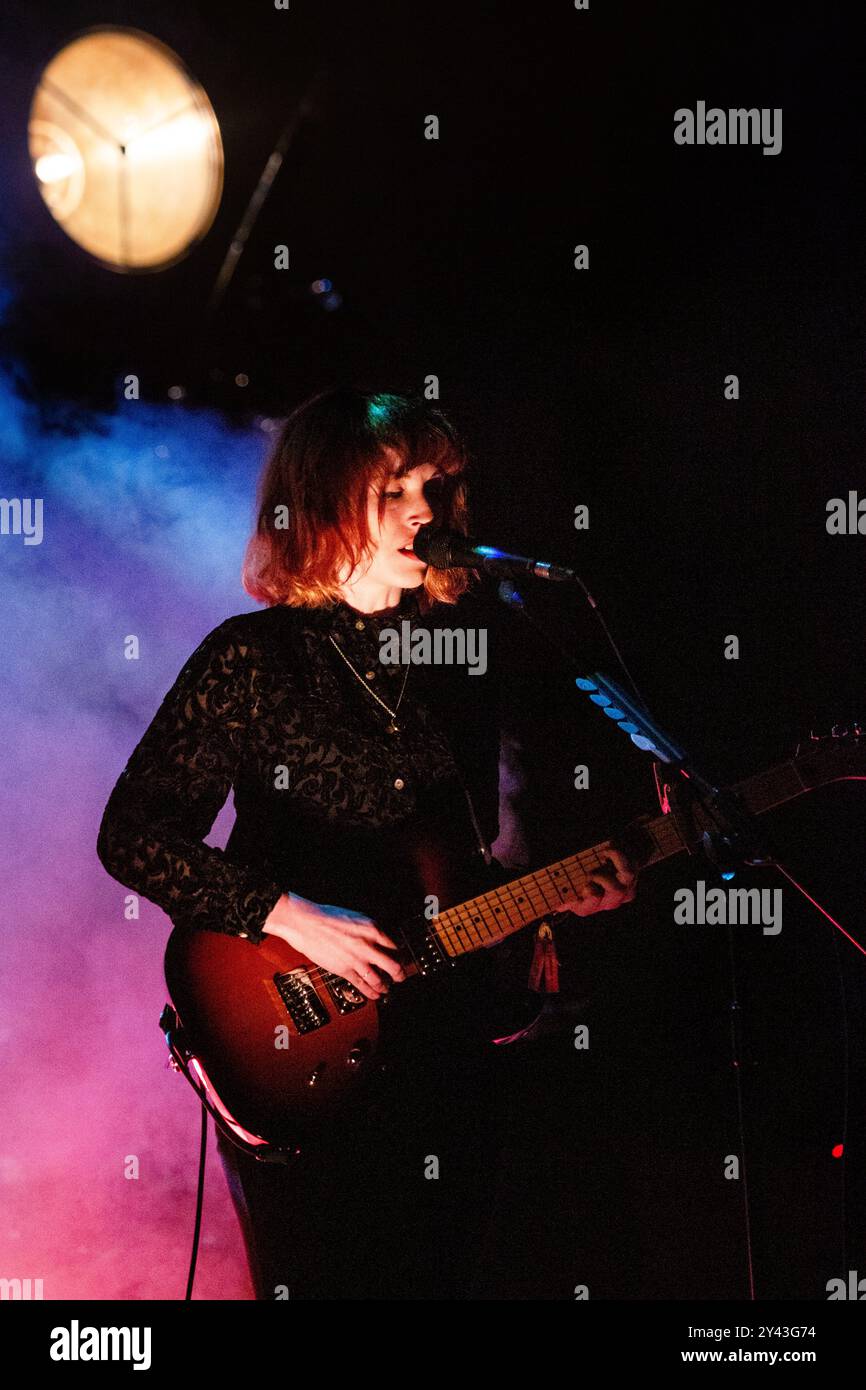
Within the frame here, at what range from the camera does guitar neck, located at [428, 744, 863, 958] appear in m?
2.25

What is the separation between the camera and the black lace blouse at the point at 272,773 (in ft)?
6.98

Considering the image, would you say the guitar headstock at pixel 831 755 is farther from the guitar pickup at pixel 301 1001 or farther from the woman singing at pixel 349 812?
the guitar pickup at pixel 301 1001

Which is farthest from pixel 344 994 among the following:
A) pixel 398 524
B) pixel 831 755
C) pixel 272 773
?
pixel 831 755

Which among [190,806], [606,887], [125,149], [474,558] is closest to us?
[474,558]

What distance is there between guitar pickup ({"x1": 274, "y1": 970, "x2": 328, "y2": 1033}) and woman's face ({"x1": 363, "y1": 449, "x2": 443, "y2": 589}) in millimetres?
885

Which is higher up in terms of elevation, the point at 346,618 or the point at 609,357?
the point at 609,357

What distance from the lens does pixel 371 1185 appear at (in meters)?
2.11

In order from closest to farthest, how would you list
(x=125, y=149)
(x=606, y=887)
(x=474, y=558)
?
(x=474, y=558), (x=606, y=887), (x=125, y=149)

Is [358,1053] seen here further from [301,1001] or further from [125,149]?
[125,149]

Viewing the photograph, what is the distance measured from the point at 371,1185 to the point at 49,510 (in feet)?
6.25

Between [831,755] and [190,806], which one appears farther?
[831,755]

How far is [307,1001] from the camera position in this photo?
6.92 feet

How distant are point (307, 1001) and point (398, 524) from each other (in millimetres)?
1032
